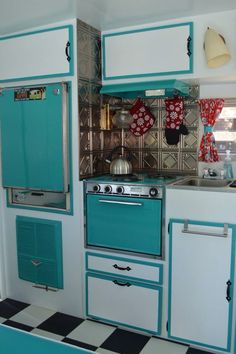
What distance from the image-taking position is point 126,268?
264cm

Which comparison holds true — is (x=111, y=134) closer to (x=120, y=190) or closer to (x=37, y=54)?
(x=120, y=190)

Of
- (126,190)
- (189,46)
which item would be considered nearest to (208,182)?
(126,190)

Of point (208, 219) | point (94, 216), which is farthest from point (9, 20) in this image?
point (208, 219)

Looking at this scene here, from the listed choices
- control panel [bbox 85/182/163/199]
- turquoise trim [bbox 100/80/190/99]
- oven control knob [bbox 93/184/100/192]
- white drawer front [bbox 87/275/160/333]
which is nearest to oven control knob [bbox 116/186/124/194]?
control panel [bbox 85/182/163/199]

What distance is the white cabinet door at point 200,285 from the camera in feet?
7.63

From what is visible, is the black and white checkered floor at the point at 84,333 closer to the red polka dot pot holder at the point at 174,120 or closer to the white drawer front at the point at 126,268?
the white drawer front at the point at 126,268

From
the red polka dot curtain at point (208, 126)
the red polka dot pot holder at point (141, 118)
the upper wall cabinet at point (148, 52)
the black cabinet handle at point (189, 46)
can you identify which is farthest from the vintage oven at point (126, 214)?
the black cabinet handle at point (189, 46)

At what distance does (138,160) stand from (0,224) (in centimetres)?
137

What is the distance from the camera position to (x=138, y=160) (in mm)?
3258

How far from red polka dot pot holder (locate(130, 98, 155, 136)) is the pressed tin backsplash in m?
0.04

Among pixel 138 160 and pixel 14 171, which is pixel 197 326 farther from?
pixel 14 171

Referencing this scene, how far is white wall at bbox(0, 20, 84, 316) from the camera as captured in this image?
276 cm

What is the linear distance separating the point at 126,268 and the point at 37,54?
179 centimetres

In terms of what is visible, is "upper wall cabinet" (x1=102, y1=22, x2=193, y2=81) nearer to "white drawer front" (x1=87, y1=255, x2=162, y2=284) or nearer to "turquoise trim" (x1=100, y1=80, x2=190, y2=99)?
"turquoise trim" (x1=100, y1=80, x2=190, y2=99)
